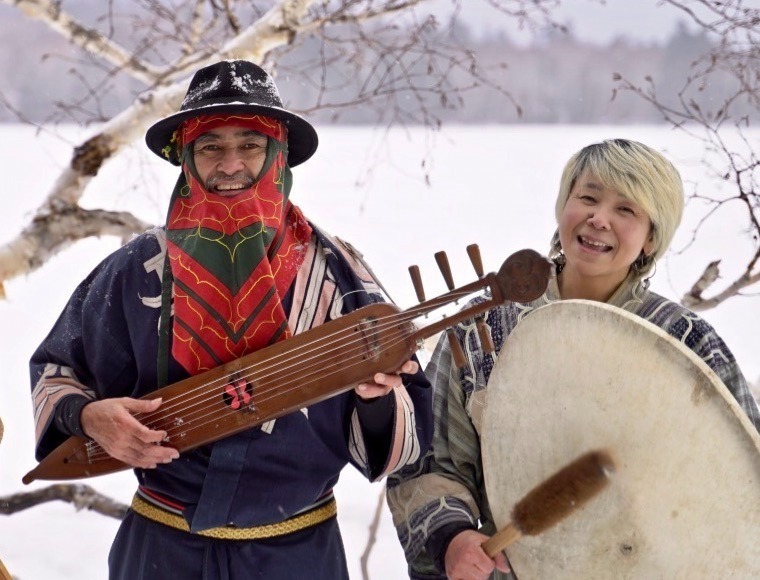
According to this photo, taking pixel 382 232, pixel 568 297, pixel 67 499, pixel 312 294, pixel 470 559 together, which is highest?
pixel 382 232

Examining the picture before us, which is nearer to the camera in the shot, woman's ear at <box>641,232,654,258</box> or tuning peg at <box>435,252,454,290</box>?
tuning peg at <box>435,252,454,290</box>

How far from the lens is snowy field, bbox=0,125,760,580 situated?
4227 mm

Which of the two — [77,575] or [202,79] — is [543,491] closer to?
[202,79]

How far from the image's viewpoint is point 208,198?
195 cm

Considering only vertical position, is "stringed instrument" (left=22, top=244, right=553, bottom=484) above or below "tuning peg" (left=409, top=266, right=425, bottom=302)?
below

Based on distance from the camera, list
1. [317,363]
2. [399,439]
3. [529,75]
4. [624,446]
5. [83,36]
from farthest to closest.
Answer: [529,75], [83,36], [399,439], [317,363], [624,446]

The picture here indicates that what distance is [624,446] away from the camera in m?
1.69

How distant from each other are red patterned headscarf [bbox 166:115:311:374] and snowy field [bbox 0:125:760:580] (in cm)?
199

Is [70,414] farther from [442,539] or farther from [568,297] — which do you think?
[568,297]

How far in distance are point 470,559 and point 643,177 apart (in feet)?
2.86

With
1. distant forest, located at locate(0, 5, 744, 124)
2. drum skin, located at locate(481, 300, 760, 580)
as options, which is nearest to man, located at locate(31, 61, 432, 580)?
drum skin, located at locate(481, 300, 760, 580)

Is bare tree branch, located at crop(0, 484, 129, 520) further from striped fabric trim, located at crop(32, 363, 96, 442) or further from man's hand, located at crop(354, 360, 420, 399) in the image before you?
man's hand, located at crop(354, 360, 420, 399)

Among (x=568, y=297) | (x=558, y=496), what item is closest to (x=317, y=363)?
(x=558, y=496)

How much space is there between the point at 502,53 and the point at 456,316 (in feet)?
10.8
